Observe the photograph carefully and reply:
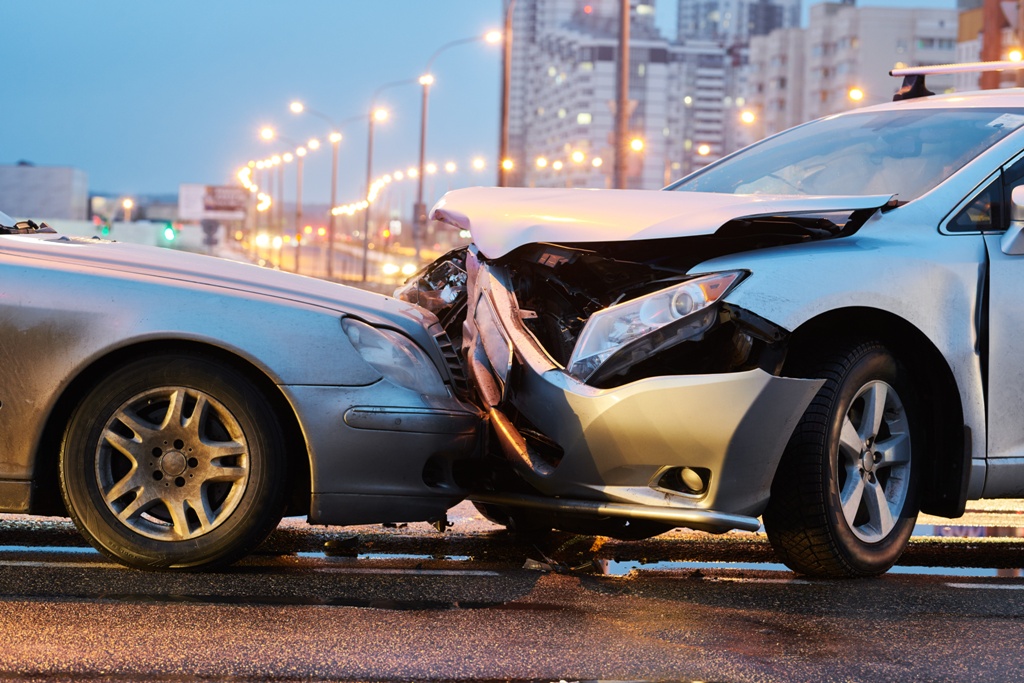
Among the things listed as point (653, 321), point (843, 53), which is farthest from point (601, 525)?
point (843, 53)

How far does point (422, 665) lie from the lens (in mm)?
3600

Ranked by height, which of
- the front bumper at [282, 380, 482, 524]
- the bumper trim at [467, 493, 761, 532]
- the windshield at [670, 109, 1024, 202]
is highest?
the windshield at [670, 109, 1024, 202]

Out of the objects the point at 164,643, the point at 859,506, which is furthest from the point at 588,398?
the point at 164,643

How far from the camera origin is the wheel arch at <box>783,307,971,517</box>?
4.79 meters

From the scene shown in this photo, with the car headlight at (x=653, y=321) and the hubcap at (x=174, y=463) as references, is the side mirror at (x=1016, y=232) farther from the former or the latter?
the hubcap at (x=174, y=463)

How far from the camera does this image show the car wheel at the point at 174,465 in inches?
176

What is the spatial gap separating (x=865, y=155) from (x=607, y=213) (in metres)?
1.57

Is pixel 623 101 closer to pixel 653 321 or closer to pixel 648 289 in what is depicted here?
pixel 648 289

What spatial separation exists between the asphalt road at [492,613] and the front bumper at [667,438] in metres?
0.31

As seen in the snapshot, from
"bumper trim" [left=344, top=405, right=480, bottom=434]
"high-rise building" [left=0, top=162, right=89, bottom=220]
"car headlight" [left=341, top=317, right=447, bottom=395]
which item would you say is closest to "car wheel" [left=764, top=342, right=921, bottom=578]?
"bumper trim" [left=344, top=405, right=480, bottom=434]

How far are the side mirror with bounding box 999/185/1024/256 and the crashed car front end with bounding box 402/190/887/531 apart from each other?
529 millimetres

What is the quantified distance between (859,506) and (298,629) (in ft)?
6.57

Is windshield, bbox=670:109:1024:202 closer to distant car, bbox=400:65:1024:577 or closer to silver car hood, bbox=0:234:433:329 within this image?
distant car, bbox=400:65:1024:577

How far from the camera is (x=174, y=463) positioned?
4488mm
